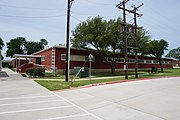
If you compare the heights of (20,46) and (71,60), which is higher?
(20,46)

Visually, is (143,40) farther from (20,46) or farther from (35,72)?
(20,46)

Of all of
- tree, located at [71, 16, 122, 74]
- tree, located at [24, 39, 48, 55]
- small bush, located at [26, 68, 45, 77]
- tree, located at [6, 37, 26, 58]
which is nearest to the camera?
small bush, located at [26, 68, 45, 77]

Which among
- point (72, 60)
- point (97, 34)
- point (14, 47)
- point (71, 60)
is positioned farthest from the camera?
point (14, 47)

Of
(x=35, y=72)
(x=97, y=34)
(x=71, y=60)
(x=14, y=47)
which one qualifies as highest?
(x=14, y=47)

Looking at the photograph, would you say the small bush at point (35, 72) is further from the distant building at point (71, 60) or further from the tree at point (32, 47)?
the tree at point (32, 47)

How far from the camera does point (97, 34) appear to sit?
86.7 feet

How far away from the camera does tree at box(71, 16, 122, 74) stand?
26250 mm

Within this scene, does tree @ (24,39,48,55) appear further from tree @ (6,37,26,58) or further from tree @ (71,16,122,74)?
tree @ (71,16,122,74)

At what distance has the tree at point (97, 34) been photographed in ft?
86.1

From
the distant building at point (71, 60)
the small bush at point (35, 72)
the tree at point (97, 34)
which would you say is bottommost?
the small bush at point (35, 72)

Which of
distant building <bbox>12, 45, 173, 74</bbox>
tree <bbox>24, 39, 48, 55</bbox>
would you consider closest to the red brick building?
distant building <bbox>12, 45, 173, 74</bbox>

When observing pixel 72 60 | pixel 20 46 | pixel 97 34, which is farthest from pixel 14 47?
pixel 97 34

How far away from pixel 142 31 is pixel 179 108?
26.5m

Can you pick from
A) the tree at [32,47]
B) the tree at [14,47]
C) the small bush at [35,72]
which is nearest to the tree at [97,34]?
the small bush at [35,72]
